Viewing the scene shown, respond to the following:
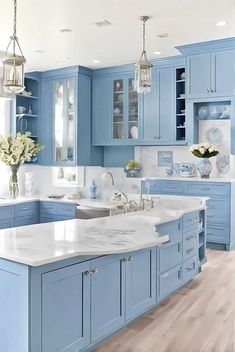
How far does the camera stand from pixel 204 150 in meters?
5.82

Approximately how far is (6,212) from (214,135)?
11.0ft

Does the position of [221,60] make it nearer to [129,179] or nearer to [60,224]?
[129,179]

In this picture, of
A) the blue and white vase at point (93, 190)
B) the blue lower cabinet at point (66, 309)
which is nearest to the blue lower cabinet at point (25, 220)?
the blue and white vase at point (93, 190)

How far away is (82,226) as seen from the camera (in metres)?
3.11

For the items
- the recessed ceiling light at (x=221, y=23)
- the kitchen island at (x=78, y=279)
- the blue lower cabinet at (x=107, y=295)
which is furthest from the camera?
the recessed ceiling light at (x=221, y=23)

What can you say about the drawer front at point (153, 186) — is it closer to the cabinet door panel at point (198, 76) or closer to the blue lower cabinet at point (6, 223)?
the cabinet door panel at point (198, 76)

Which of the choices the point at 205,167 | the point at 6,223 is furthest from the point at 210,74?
the point at 6,223

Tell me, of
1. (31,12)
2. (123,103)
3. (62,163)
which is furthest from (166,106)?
(31,12)

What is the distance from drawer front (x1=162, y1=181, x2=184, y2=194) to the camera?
593cm

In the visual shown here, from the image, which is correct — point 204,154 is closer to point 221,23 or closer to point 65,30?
point 221,23

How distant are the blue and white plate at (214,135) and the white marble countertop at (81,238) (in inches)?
109

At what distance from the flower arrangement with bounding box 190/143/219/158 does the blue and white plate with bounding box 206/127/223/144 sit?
12.1 inches

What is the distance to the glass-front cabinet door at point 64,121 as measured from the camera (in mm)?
6738

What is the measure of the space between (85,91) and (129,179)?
170 cm
